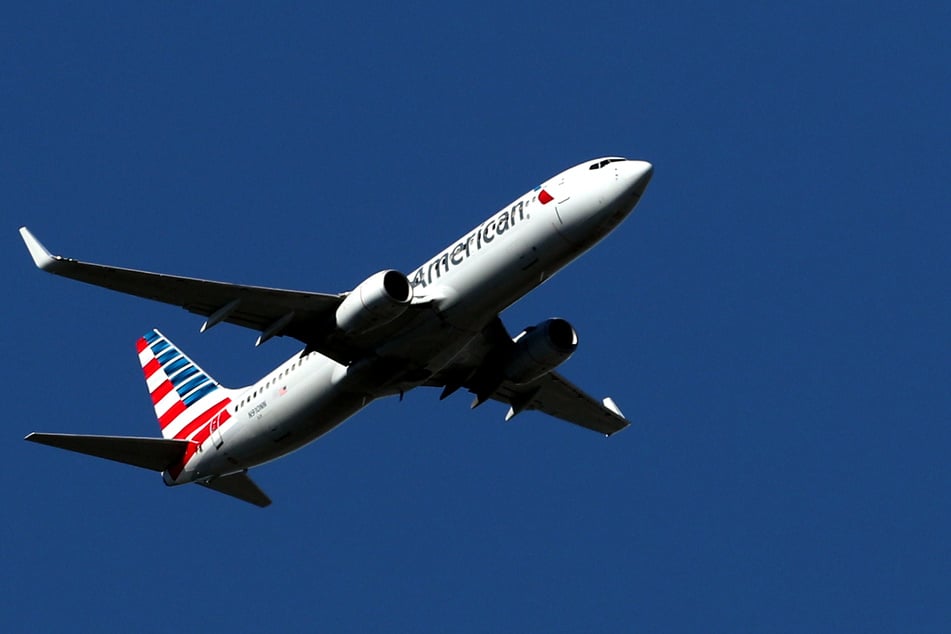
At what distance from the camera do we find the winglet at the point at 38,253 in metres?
42.1

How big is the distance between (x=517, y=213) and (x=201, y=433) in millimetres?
13810

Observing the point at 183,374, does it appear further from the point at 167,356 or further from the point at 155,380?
the point at 167,356

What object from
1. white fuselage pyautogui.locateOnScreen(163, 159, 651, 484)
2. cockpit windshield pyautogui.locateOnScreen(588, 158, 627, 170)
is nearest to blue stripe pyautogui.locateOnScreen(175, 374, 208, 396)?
white fuselage pyautogui.locateOnScreen(163, 159, 651, 484)

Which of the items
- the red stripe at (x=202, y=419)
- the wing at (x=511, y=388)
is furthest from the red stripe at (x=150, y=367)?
the wing at (x=511, y=388)

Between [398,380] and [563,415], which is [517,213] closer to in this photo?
[398,380]

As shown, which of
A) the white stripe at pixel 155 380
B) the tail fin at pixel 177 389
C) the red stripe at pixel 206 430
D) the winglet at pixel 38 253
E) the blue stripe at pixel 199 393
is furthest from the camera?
the white stripe at pixel 155 380

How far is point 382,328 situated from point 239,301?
157 inches

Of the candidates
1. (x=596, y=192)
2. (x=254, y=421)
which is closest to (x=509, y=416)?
(x=254, y=421)

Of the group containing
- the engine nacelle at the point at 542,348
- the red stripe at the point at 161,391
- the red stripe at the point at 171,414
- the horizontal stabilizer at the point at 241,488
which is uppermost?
the red stripe at the point at 161,391

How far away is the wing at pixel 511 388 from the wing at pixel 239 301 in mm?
4502

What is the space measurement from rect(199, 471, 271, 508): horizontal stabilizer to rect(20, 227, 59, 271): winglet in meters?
12.9

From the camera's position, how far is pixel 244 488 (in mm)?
53688

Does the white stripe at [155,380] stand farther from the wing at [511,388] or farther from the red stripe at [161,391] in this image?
the wing at [511,388]

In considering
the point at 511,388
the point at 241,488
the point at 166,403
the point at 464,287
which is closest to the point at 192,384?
the point at 166,403
